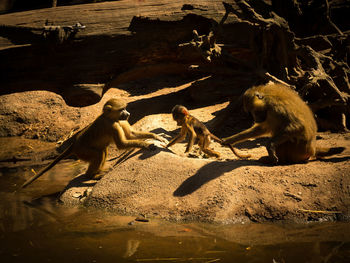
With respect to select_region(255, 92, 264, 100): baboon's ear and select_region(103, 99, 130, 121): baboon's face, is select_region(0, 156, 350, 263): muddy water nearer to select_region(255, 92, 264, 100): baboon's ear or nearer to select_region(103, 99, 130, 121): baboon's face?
select_region(103, 99, 130, 121): baboon's face

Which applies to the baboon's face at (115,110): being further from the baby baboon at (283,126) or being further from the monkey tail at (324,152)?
the monkey tail at (324,152)

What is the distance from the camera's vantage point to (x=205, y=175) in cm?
559

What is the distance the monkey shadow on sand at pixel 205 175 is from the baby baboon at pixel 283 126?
1.40 ft

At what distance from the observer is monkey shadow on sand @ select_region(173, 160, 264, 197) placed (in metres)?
5.50

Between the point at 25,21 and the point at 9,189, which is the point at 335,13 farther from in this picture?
the point at 9,189

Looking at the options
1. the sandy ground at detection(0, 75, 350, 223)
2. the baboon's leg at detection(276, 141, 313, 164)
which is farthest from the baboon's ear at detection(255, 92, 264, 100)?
the sandy ground at detection(0, 75, 350, 223)

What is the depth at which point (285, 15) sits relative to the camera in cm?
910

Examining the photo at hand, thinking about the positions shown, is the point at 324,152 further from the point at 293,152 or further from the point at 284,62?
the point at 284,62

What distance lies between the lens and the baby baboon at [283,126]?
553 centimetres

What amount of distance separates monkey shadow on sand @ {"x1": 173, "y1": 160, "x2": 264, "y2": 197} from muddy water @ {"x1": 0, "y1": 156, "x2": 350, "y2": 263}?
0.66m

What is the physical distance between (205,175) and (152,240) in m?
1.52

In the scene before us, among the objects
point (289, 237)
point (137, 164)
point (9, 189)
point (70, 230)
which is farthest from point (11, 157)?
point (289, 237)

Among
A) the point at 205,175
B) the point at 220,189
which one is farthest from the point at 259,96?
the point at 220,189

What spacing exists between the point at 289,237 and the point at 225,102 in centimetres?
586
